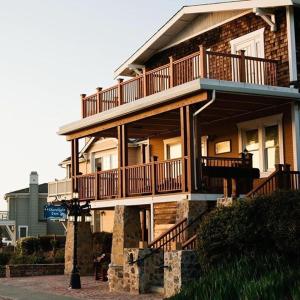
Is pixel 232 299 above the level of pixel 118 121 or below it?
below

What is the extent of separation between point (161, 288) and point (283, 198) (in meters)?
5.01

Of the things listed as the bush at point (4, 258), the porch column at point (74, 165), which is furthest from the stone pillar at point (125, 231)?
the bush at point (4, 258)

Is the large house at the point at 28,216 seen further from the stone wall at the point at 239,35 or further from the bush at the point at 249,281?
the bush at the point at 249,281

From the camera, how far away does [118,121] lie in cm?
2425

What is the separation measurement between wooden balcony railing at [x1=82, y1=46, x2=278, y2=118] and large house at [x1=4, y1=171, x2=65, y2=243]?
31.4 meters

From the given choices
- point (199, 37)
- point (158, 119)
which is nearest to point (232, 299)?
point (158, 119)

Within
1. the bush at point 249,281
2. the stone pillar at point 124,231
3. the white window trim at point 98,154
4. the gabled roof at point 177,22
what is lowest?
the bush at point 249,281

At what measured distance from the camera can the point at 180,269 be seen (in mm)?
17188

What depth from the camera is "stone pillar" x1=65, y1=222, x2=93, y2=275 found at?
2773cm

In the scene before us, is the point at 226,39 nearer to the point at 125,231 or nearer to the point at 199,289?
the point at 125,231

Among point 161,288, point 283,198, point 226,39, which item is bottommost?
point 161,288

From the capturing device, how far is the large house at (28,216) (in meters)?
54.3

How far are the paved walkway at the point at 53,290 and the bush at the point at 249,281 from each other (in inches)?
130

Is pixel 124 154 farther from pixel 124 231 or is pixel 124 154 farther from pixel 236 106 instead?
pixel 236 106
